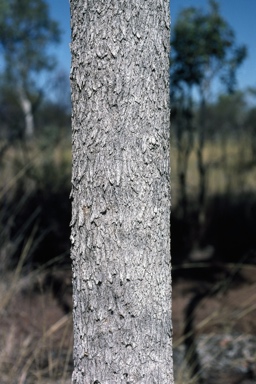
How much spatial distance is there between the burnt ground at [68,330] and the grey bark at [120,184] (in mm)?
1120

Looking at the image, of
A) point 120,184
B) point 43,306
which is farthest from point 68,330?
point 120,184

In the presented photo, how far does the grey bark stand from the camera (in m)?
1.51

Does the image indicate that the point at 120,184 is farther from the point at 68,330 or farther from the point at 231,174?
the point at 231,174

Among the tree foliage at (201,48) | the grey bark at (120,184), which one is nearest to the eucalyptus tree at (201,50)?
the tree foliage at (201,48)

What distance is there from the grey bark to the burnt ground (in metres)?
1.12

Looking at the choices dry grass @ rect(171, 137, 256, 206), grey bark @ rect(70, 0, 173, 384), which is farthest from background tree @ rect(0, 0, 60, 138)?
grey bark @ rect(70, 0, 173, 384)

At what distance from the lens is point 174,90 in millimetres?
6082

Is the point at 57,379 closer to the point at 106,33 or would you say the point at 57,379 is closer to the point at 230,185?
the point at 106,33

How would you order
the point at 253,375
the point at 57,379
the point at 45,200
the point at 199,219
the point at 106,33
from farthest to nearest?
the point at 199,219 < the point at 45,200 < the point at 253,375 < the point at 57,379 < the point at 106,33

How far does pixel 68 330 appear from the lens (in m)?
3.81

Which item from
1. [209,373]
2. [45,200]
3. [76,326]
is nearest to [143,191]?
[76,326]

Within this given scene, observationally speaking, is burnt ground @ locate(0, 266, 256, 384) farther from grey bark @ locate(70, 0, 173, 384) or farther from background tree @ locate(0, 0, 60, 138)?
background tree @ locate(0, 0, 60, 138)

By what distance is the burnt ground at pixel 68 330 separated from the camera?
9.59 ft

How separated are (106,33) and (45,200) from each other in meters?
4.58
